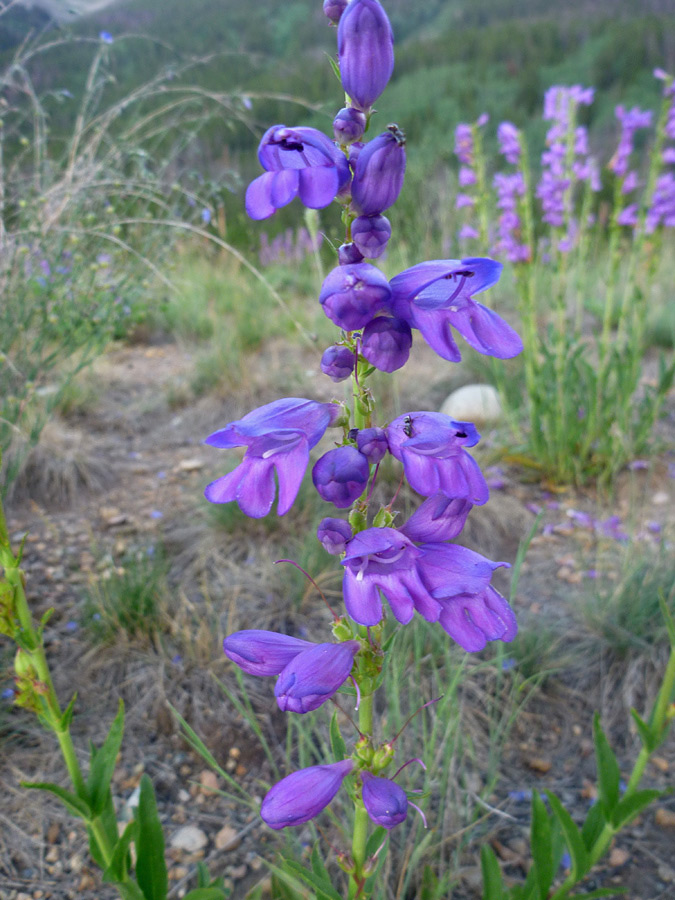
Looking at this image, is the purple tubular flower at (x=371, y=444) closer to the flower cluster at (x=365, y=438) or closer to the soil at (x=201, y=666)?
the flower cluster at (x=365, y=438)

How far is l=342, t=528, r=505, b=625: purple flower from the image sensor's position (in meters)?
0.82

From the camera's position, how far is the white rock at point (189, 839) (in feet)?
5.77

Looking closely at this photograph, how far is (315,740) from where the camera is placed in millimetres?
2037

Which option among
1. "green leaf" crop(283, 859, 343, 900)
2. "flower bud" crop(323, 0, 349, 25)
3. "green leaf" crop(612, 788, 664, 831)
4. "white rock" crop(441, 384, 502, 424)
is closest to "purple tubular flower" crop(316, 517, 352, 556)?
"green leaf" crop(283, 859, 343, 900)

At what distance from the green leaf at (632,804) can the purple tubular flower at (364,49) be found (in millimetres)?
1371

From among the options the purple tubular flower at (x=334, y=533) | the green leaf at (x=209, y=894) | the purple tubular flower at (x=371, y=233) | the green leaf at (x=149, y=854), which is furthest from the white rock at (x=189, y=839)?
the purple tubular flower at (x=371, y=233)

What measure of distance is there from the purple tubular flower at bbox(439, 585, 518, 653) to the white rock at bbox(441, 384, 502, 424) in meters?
3.08

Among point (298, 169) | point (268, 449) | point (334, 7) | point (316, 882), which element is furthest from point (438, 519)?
point (334, 7)

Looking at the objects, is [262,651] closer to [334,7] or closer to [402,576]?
[402,576]

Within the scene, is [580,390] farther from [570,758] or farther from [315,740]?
[315,740]

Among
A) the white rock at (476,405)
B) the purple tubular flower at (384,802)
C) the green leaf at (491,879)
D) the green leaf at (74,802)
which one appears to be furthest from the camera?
the white rock at (476,405)

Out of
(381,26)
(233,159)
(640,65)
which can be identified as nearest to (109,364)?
(381,26)

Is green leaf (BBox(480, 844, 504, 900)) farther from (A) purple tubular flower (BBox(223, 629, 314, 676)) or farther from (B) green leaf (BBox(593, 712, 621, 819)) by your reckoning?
(A) purple tubular flower (BBox(223, 629, 314, 676))

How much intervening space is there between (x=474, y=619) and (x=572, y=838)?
0.77 m
